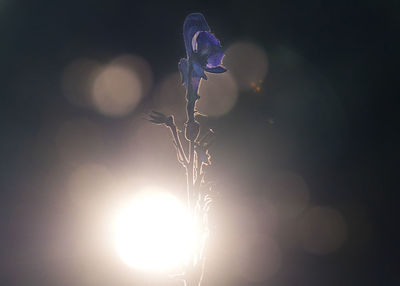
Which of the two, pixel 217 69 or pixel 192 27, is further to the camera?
pixel 192 27

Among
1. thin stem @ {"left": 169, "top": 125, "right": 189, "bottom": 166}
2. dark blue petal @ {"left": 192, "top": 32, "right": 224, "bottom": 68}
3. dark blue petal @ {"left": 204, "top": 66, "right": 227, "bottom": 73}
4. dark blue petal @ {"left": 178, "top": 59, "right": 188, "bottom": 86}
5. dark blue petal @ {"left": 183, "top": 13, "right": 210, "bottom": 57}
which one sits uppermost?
dark blue petal @ {"left": 183, "top": 13, "right": 210, "bottom": 57}

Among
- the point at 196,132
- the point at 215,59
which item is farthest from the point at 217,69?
the point at 196,132

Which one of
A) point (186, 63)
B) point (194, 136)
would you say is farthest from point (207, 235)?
point (186, 63)

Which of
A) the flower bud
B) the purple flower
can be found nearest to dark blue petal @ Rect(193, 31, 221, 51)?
the purple flower

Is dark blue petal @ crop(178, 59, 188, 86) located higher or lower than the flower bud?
higher

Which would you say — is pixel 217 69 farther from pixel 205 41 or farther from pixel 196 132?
pixel 196 132

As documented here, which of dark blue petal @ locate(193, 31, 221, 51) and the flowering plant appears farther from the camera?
dark blue petal @ locate(193, 31, 221, 51)

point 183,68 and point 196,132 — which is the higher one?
point 183,68

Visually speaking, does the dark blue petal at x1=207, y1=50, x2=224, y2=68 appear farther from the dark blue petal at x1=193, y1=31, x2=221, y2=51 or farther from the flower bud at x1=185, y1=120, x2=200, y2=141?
→ the flower bud at x1=185, y1=120, x2=200, y2=141

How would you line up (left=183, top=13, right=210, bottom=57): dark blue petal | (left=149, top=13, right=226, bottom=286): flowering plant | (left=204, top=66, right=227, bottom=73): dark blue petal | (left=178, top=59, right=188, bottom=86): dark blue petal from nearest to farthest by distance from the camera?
(left=149, top=13, right=226, bottom=286): flowering plant
(left=204, top=66, right=227, bottom=73): dark blue petal
(left=178, top=59, right=188, bottom=86): dark blue petal
(left=183, top=13, right=210, bottom=57): dark blue petal
